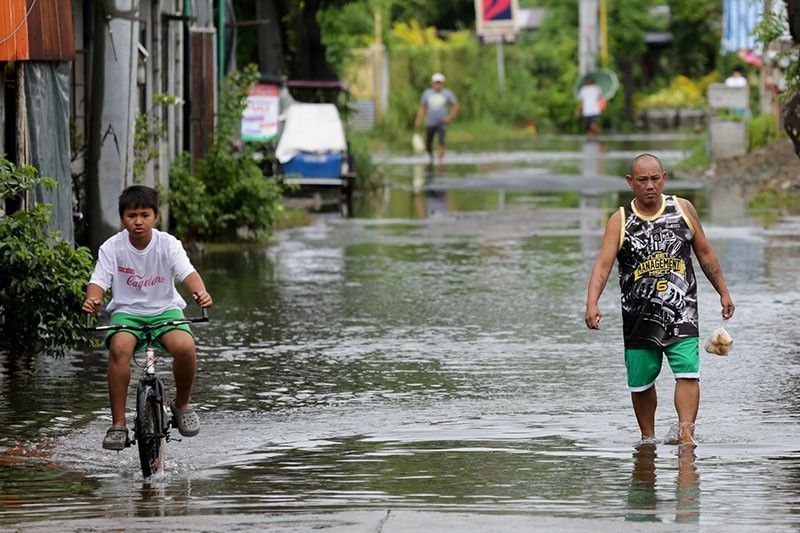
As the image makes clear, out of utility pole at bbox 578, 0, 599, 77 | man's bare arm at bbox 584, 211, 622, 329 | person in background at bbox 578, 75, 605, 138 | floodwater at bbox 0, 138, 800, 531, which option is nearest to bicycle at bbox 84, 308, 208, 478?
floodwater at bbox 0, 138, 800, 531

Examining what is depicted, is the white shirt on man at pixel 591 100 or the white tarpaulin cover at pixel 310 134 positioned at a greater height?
the white tarpaulin cover at pixel 310 134

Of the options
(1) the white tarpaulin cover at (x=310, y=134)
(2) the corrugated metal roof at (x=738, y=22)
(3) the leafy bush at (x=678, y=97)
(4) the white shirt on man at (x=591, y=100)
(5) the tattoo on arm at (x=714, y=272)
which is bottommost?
(3) the leafy bush at (x=678, y=97)

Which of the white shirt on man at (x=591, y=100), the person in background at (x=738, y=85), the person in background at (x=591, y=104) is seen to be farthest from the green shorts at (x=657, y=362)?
the white shirt on man at (x=591, y=100)

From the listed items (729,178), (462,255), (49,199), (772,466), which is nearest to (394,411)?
(772,466)

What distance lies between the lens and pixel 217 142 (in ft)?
69.9

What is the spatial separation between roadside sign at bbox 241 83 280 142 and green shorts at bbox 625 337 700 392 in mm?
17215

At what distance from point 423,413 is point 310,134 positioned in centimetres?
1745

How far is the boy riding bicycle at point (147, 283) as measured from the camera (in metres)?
9.20

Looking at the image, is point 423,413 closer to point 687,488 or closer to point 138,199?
point 138,199

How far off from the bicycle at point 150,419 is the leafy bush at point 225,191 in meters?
10.9

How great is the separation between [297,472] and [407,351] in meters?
4.40

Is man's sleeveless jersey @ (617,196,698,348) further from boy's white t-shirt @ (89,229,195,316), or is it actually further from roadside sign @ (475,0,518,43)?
roadside sign @ (475,0,518,43)

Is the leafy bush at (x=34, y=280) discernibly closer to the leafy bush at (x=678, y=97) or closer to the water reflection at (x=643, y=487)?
the water reflection at (x=643, y=487)

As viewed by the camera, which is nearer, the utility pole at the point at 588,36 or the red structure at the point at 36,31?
the red structure at the point at 36,31
